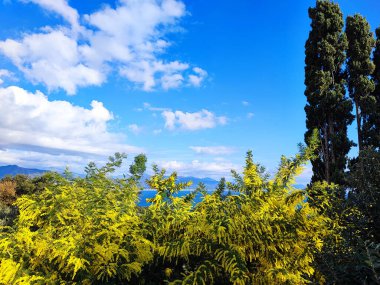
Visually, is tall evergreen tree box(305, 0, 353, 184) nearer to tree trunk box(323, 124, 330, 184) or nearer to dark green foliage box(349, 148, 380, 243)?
tree trunk box(323, 124, 330, 184)

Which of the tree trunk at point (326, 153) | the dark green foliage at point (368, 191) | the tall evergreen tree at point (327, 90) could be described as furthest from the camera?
the tall evergreen tree at point (327, 90)

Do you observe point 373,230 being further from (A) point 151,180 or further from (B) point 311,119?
(B) point 311,119

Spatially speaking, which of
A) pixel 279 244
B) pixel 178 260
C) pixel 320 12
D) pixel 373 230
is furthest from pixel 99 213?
pixel 320 12

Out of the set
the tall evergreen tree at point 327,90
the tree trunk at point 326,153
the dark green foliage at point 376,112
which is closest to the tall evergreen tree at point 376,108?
the dark green foliage at point 376,112

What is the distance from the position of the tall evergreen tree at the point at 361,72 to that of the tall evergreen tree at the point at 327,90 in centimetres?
90

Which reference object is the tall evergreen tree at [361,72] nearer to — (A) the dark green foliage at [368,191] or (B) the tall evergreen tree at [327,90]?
(B) the tall evergreen tree at [327,90]

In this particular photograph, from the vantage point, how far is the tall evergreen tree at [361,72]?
2280cm

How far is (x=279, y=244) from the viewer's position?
4.52 meters

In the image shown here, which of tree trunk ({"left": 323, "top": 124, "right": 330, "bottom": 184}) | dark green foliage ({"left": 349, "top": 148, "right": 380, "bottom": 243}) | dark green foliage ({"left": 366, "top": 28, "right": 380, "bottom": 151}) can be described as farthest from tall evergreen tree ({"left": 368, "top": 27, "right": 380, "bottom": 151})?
dark green foliage ({"left": 349, "top": 148, "right": 380, "bottom": 243})

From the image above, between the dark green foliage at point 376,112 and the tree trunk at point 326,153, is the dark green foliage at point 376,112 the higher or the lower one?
the higher one

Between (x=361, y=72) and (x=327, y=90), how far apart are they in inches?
131

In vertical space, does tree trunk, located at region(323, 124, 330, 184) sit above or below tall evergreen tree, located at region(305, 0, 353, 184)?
below

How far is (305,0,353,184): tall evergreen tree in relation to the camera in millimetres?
21562

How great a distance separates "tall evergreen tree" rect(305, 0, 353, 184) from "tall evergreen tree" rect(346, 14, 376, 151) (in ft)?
2.97
